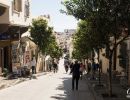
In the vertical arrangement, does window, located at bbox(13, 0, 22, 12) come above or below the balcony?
above

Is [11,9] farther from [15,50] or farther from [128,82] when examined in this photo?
[128,82]

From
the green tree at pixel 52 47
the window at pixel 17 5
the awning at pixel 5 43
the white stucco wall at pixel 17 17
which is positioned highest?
the window at pixel 17 5

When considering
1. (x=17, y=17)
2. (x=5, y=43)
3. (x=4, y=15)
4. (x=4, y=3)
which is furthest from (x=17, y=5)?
(x=4, y=3)

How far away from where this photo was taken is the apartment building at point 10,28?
114ft

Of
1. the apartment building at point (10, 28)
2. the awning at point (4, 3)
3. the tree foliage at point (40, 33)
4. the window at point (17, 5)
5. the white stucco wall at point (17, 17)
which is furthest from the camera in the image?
the tree foliage at point (40, 33)

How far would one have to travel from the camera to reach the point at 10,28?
3659 centimetres

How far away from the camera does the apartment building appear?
34.6m

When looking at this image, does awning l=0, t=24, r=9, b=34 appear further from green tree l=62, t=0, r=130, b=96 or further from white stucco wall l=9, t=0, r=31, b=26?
green tree l=62, t=0, r=130, b=96

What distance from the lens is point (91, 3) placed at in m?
20.9

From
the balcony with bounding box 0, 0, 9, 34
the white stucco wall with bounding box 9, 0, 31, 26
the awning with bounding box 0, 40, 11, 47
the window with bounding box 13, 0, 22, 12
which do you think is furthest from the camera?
the window with bounding box 13, 0, 22, 12

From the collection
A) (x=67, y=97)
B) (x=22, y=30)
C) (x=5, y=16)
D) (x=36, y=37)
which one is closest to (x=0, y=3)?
(x=5, y=16)

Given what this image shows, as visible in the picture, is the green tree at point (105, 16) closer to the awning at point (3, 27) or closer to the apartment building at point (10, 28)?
the apartment building at point (10, 28)

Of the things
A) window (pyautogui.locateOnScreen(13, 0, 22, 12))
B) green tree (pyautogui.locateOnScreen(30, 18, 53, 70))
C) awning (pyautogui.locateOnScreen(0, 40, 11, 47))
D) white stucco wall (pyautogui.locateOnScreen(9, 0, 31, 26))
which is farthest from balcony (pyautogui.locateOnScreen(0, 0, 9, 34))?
green tree (pyautogui.locateOnScreen(30, 18, 53, 70))

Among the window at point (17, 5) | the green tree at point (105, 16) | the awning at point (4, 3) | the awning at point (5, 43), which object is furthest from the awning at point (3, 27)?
the green tree at point (105, 16)
